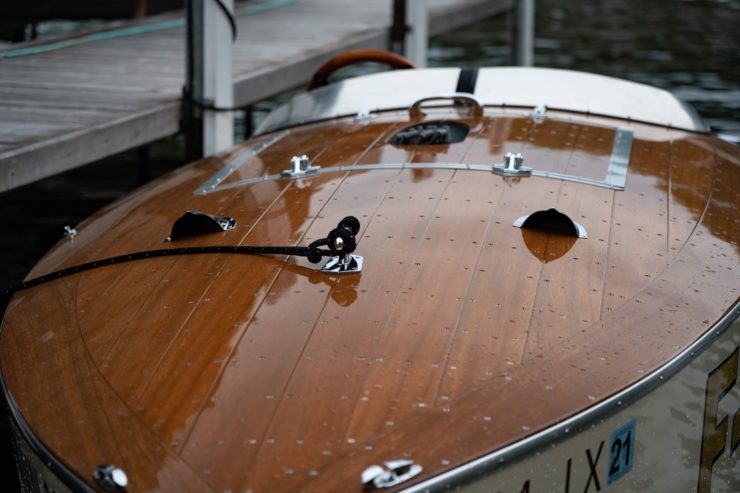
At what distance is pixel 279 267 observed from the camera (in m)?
2.69

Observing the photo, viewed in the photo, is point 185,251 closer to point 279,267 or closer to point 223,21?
point 279,267

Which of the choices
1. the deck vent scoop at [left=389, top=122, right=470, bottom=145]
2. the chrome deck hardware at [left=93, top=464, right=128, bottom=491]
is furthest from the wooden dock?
the chrome deck hardware at [left=93, top=464, right=128, bottom=491]

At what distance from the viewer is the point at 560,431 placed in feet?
6.86

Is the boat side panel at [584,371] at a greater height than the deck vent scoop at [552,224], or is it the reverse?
the deck vent scoop at [552,224]

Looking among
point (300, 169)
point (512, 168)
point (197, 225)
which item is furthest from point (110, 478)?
point (512, 168)

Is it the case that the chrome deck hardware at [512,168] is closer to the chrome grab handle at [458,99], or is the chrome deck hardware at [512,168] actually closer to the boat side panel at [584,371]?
the boat side panel at [584,371]

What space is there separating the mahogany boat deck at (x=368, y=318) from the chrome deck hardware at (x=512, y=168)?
0.04m

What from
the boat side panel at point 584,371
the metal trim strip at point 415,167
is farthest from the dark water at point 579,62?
→ the boat side panel at point 584,371

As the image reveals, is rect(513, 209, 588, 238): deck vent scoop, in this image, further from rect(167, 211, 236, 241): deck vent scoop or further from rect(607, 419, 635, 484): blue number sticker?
rect(167, 211, 236, 241): deck vent scoop

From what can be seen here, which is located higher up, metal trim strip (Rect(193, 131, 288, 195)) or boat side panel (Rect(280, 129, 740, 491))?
metal trim strip (Rect(193, 131, 288, 195))

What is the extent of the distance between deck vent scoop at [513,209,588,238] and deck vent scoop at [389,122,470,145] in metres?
0.79

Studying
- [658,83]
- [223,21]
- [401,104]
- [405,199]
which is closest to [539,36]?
[658,83]

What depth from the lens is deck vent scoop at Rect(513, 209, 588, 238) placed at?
288 centimetres

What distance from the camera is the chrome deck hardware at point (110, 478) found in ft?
6.19
